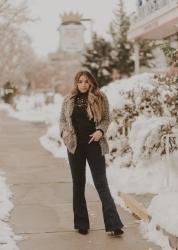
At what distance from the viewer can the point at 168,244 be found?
5.71 meters

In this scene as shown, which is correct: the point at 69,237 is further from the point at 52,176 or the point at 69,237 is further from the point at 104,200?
the point at 52,176

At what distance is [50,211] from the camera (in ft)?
25.0

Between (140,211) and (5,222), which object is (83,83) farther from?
(5,222)

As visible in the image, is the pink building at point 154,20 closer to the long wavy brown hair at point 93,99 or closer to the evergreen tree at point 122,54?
the evergreen tree at point 122,54

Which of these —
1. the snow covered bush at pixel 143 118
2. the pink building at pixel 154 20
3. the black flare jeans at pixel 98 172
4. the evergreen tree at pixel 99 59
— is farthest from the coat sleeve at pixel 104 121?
the evergreen tree at pixel 99 59

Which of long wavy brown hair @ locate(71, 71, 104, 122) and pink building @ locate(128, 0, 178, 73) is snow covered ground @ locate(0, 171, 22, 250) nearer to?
long wavy brown hair @ locate(71, 71, 104, 122)

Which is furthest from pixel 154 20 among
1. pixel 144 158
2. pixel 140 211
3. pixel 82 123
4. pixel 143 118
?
pixel 82 123

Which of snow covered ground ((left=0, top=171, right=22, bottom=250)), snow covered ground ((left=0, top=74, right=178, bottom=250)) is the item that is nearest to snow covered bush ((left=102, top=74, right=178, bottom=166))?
snow covered ground ((left=0, top=74, right=178, bottom=250))

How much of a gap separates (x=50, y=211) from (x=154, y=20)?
11.6 metres

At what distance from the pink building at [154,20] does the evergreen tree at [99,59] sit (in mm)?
4201

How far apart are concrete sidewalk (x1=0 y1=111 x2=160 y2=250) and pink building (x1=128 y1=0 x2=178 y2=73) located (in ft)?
19.6

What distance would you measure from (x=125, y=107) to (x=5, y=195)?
3.04 meters

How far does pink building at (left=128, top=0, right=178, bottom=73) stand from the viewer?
16.4m

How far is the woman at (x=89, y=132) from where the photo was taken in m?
6.09
